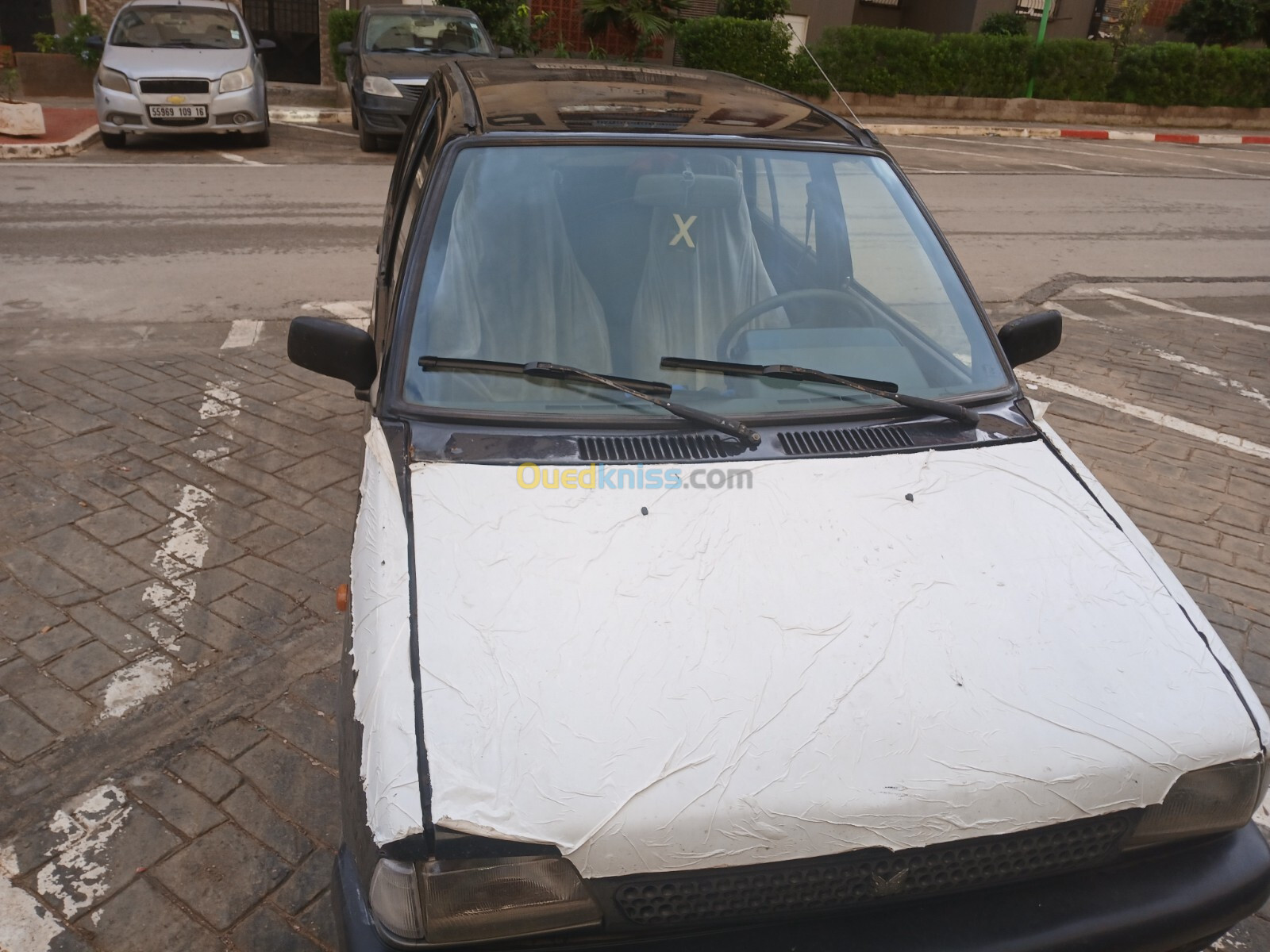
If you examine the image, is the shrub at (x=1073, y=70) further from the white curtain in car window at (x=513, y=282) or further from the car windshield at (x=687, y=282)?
the white curtain in car window at (x=513, y=282)

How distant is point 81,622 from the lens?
12.7ft

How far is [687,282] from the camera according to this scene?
3.15 m

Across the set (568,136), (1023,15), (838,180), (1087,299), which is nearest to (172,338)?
(568,136)

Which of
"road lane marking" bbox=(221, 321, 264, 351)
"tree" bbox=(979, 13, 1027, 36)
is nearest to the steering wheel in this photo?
"road lane marking" bbox=(221, 321, 264, 351)

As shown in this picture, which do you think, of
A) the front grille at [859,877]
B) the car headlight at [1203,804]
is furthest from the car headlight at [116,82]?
the car headlight at [1203,804]

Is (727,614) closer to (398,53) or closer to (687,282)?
(687,282)

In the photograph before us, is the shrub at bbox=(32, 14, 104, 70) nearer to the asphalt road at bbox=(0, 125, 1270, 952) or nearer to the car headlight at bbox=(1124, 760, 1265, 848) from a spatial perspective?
the asphalt road at bbox=(0, 125, 1270, 952)

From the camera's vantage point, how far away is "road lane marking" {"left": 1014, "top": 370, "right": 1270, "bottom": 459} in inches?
238

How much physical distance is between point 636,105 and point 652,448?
143 centimetres

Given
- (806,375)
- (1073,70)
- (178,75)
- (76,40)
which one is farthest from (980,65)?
(806,375)

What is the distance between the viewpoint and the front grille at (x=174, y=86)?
1268 centimetres

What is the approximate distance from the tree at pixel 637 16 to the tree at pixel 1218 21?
1384 centimetres

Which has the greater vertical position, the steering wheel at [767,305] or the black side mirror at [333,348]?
the steering wheel at [767,305]

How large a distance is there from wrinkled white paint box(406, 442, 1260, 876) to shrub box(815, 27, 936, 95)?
20278mm
